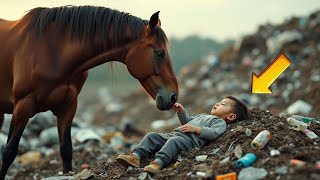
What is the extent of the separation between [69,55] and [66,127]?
2.54 ft

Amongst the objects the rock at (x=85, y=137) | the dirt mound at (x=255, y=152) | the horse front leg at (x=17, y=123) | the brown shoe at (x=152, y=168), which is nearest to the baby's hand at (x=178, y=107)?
the dirt mound at (x=255, y=152)

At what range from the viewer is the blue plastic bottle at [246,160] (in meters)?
3.65

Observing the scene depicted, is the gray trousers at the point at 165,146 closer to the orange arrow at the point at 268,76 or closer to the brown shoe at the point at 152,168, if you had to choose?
the brown shoe at the point at 152,168

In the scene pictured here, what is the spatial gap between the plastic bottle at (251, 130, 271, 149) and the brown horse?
2.55ft

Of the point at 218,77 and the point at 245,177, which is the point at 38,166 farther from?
the point at 218,77

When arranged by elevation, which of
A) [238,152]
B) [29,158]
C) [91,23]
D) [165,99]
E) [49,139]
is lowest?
[49,139]

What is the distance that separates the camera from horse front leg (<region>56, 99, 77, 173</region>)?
5.05m

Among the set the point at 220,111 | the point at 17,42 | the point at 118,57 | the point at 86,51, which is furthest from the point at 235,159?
the point at 17,42

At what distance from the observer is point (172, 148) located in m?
4.21

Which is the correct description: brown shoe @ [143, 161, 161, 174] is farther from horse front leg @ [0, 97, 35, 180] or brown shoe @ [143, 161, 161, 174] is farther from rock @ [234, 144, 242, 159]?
horse front leg @ [0, 97, 35, 180]

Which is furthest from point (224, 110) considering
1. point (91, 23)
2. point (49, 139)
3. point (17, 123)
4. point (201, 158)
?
point (49, 139)

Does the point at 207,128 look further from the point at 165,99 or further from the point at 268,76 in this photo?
the point at 268,76

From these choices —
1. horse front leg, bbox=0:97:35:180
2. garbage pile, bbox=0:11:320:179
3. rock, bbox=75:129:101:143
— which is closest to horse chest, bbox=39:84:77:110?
horse front leg, bbox=0:97:35:180

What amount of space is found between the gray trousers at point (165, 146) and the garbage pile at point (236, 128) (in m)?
0.07
